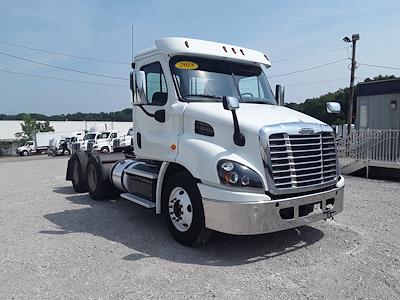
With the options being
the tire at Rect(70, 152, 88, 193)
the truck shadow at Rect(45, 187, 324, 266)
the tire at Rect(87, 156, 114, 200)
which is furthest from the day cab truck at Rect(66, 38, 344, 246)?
the tire at Rect(70, 152, 88, 193)

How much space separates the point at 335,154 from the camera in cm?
543

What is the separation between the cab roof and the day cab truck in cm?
2

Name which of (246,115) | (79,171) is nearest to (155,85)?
(246,115)

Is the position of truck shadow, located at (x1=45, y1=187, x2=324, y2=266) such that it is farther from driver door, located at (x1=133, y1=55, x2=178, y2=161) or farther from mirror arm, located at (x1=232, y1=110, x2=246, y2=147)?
mirror arm, located at (x1=232, y1=110, x2=246, y2=147)

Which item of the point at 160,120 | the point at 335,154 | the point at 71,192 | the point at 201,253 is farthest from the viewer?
the point at 71,192

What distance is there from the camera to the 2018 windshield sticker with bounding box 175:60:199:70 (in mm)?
5691

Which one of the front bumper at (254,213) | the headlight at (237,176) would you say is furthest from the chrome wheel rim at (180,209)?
the headlight at (237,176)

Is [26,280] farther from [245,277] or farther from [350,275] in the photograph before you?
[350,275]

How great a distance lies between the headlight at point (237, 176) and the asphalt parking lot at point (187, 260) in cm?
99

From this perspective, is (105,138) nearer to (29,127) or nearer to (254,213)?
(254,213)

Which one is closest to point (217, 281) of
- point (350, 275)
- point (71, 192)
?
point (350, 275)

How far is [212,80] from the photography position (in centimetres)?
576

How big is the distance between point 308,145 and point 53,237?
4.04 meters

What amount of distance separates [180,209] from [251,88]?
93.5 inches
